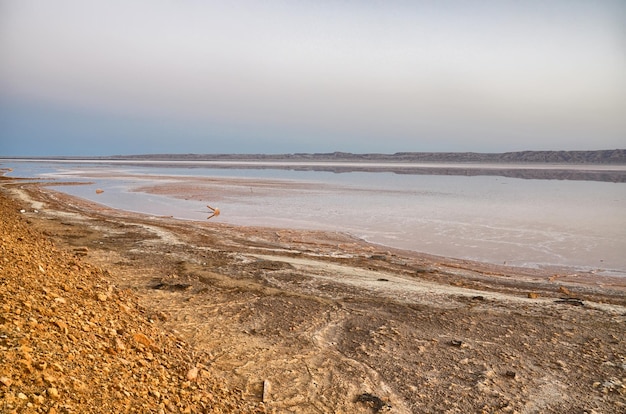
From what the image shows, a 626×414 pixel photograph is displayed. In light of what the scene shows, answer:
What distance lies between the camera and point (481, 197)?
1259 inches

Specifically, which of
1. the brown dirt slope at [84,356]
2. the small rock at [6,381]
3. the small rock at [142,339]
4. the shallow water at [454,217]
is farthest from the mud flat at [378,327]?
the shallow water at [454,217]

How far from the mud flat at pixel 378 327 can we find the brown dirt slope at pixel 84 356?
15 centimetres

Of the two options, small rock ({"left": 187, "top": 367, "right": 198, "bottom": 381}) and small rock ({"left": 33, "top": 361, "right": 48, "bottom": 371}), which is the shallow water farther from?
small rock ({"left": 33, "top": 361, "right": 48, "bottom": 371})

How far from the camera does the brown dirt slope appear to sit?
339cm

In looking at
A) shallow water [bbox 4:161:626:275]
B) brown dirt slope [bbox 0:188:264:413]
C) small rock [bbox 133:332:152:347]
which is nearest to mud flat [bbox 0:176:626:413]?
brown dirt slope [bbox 0:188:264:413]

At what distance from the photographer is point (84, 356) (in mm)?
4168

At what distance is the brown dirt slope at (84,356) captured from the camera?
3.39m

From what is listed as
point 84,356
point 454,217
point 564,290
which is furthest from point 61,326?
point 454,217

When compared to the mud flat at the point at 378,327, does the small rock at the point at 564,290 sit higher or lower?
lower

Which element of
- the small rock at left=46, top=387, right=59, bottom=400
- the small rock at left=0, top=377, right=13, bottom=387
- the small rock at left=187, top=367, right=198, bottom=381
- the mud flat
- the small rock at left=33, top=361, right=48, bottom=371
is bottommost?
the mud flat

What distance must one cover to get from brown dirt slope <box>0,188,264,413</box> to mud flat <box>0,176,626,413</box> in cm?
15

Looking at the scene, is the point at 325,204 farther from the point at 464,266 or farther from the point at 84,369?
the point at 84,369

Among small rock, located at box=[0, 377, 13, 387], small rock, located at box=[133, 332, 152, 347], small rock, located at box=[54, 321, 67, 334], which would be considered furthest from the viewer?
small rock, located at box=[133, 332, 152, 347]

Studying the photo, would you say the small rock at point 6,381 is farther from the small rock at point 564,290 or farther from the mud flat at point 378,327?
the small rock at point 564,290
